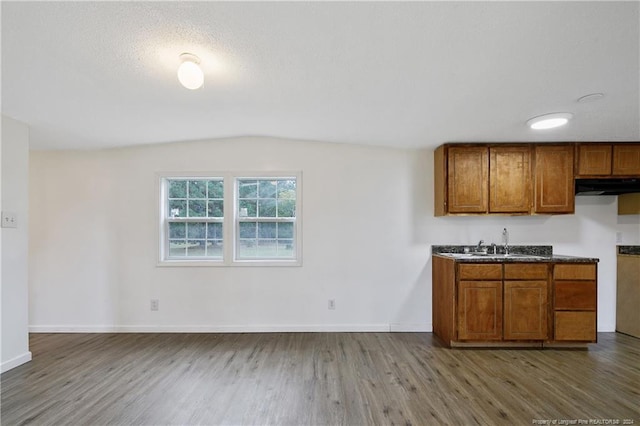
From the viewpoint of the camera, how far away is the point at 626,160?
3.40 metres

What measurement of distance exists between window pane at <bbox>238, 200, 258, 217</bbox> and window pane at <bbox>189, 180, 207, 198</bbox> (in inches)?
19.7

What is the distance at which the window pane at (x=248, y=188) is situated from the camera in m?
3.91

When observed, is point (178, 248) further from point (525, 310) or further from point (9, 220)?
point (525, 310)

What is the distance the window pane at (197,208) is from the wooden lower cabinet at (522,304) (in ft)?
9.96

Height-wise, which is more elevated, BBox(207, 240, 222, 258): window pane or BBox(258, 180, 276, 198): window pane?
BBox(258, 180, 276, 198): window pane

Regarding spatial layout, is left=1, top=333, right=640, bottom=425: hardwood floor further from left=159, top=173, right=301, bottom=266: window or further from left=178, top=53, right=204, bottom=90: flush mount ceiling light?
left=178, top=53, right=204, bottom=90: flush mount ceiling light

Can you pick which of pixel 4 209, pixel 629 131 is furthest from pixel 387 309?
pixel 4 209

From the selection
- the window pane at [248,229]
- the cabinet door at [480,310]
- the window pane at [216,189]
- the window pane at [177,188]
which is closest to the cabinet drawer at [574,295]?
the cabinet door at [480,310]

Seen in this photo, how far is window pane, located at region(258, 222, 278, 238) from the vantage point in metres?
3.92

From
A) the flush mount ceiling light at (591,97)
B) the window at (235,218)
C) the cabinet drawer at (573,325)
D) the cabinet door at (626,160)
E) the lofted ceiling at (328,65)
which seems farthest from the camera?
the window at (235,218)

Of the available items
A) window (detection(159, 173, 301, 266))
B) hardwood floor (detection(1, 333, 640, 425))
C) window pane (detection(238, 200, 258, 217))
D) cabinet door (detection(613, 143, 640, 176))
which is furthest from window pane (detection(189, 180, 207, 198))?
cabinet door (detection(613, 143, 640, 176))

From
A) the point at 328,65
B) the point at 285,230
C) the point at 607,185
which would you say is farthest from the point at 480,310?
the point at 328,65

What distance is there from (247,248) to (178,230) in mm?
917

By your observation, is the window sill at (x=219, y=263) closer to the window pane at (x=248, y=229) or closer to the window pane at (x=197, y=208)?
the window pane at (x=248, y=229)
